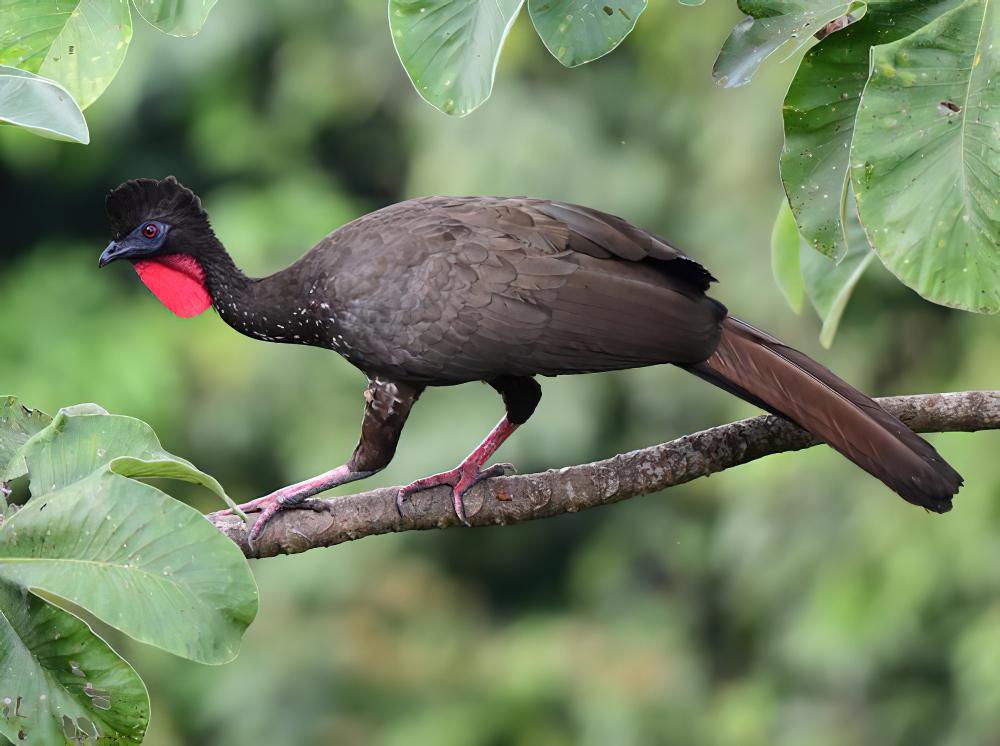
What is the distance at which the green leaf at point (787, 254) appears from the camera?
2.96 meters

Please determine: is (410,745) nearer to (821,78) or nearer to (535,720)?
(535,720)

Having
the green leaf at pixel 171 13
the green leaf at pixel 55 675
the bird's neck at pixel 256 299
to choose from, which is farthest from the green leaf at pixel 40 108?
the bird's neck at pixel 256 299

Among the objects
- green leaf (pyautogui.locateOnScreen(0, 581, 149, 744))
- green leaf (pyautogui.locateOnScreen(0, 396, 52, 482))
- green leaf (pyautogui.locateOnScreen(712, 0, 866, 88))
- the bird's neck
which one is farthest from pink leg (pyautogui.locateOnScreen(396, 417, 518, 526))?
green leaf (pyautogui.locateOnScreen(712, 0, 866, 88))

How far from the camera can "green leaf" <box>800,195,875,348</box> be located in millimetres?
2932

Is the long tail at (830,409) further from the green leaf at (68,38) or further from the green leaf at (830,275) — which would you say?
the green leaf at (68,38)

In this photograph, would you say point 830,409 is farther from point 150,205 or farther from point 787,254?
point 150,205

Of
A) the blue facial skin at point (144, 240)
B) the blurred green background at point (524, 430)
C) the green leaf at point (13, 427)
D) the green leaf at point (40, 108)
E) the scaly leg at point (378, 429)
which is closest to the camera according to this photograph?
the green leaf at point (40, 108)

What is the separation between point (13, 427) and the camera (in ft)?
7.05

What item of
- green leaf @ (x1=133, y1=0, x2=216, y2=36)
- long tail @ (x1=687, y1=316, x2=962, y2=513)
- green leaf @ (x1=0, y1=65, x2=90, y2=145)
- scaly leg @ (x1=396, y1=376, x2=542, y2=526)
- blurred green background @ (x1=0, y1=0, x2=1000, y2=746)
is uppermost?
green leaf @ (x1=133, y1=0, x2=216, y2=36)

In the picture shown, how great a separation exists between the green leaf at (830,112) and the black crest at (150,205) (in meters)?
1.55

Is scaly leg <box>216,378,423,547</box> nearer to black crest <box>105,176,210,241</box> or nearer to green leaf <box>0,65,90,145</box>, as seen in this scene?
black crest <box>105,176,210,241</box>

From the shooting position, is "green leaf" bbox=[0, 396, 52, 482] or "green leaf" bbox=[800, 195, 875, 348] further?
"green leaf" bbox=[800, 195, 875, 348]

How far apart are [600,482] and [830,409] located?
0.48 metres

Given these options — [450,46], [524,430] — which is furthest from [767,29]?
[524,430]
